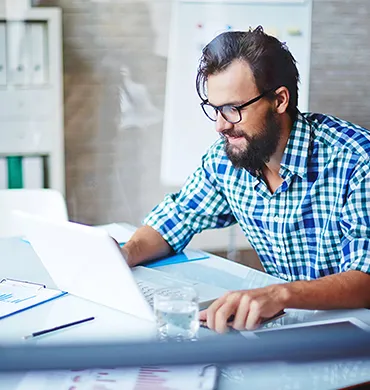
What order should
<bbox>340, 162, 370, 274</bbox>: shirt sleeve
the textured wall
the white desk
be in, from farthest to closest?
the textured wall < <bbox>340, 162, 370, 274</bbox>: shirt sleeve < the white desk

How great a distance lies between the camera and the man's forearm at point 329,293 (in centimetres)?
98

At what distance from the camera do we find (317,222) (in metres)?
1.29

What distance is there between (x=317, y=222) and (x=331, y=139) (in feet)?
0.57

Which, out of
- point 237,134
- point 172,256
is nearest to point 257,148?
point 237,134

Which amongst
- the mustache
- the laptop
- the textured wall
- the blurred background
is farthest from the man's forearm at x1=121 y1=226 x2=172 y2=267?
the textured wall

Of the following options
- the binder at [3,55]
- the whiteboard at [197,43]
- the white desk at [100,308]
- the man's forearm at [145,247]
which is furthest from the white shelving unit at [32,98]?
the man's forearm at [145,247]

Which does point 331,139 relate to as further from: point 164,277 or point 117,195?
point 117,195

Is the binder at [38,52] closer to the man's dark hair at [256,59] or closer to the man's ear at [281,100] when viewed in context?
the man's dark hair at [256,59]

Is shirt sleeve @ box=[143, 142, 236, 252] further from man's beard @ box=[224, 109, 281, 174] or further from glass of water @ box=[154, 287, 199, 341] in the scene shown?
glass of water @ box=[154, 287, 199, 341]

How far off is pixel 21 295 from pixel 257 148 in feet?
1.88

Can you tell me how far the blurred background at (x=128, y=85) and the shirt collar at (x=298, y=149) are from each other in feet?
4.51

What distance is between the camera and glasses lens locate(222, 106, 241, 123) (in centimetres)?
136

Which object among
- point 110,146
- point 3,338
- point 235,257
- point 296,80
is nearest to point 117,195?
point 110,146

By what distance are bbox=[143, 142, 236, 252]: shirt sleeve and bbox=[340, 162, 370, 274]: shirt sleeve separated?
350mm
